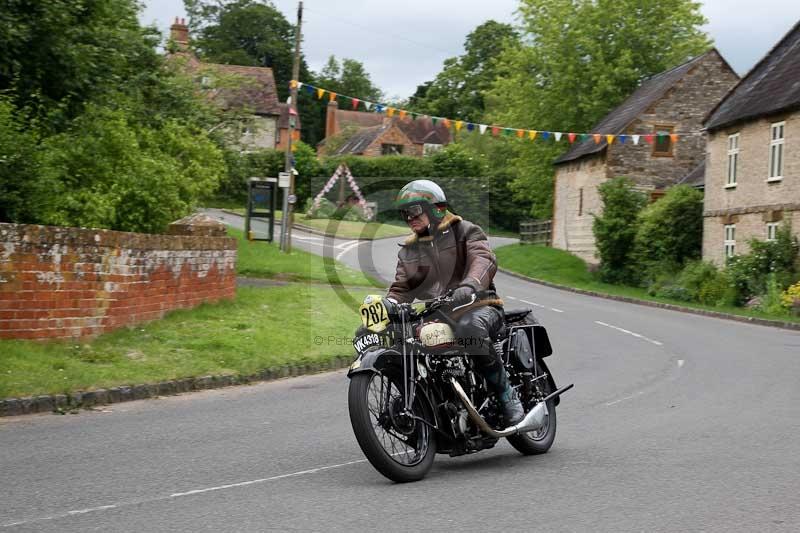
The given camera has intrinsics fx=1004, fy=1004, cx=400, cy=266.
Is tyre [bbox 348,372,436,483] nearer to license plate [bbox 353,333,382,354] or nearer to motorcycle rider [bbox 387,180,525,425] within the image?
license plate [bbox 353,333,382,354]

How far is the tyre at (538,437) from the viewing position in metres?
7.85

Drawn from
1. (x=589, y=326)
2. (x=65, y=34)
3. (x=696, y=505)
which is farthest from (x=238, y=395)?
Result: (x=589, y=326)

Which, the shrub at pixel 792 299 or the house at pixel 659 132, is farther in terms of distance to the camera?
the house at pixel 659 132

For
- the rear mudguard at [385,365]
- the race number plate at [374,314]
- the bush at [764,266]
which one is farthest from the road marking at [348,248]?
the race number plate at [374,314]

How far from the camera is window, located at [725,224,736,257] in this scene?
116 ft

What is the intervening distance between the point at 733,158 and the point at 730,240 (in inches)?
116

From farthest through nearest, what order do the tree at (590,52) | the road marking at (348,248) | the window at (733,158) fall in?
the tree at (590,52), the road marking at (348,248), the window at (733,158)

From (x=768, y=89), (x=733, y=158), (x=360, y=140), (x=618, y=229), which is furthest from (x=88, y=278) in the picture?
(x=360, y=140)

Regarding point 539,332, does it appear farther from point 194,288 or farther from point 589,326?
point 589,326

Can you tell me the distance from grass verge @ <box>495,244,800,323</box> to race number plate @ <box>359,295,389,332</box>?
2439 centimetres

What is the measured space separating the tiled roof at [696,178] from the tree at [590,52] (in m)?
8.66

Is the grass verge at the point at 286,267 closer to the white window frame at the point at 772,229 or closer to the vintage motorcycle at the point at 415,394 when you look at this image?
the white window frame at the point at 772,229

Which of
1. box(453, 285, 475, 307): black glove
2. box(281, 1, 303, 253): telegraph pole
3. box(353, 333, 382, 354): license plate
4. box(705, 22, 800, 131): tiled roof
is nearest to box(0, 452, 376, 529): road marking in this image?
box(353, 333, 382, 354): license plate

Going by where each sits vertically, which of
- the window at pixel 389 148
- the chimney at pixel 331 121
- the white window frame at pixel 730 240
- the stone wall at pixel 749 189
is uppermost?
the chimney at pixel 331 121
